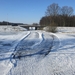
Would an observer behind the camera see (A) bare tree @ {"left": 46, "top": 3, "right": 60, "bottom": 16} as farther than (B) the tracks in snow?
Yes

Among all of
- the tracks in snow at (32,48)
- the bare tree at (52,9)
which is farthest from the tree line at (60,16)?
the tracks in snow at (32,48)

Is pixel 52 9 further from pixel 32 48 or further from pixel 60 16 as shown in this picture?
pixel 32 48

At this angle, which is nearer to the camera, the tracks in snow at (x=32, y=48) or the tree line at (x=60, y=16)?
the tracks in snow at (x=32, y=48)

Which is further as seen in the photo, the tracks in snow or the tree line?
the tree line

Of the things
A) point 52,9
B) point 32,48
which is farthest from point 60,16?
point 32,48

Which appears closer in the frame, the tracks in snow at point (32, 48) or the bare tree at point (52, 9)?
the tracks in snow at point (32, 48)

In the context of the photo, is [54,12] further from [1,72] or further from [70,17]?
[1,72]

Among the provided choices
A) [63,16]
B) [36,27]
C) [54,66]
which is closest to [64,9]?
[63,16]

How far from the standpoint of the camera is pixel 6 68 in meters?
6.49

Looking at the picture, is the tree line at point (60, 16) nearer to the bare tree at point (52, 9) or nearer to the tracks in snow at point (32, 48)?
the bare tree at point (52, 9)

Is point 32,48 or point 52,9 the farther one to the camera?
point 52,9

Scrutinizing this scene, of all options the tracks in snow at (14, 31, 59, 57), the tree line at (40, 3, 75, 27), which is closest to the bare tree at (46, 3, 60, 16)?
the tree line at (40, 3, 75, 27)

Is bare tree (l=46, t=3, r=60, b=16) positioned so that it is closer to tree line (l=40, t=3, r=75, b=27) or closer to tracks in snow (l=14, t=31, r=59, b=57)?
tree line (l=40, t=3, r=75, b=27)

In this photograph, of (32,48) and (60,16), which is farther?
(60,16)
